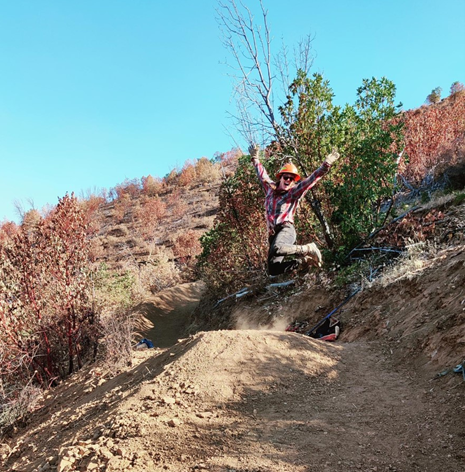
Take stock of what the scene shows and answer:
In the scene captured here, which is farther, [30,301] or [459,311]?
[30,301]

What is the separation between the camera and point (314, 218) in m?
8.77

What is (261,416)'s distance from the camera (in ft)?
11.5

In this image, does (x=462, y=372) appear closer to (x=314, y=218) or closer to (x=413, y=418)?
(x=413, y=418)

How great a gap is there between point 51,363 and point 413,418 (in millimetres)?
6969

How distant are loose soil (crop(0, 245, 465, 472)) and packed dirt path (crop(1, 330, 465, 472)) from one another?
13mm

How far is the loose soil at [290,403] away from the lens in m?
2.84

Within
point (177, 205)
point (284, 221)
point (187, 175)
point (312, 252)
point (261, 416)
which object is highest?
point (187, 175)

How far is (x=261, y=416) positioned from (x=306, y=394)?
2.18 ft

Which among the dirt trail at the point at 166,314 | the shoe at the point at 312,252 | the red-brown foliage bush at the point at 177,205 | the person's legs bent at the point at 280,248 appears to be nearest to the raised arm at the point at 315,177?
the person's legs bent at the point at 280,248

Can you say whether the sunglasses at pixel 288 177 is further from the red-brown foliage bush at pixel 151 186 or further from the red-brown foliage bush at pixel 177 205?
the red-brown foliage bush at pixel 151 186

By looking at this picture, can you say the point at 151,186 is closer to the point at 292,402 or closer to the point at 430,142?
the point at 430,142

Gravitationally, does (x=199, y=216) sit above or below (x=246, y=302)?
→ above

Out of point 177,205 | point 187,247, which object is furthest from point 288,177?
point 177,205

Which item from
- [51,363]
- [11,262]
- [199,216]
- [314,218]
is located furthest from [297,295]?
[199,216]
